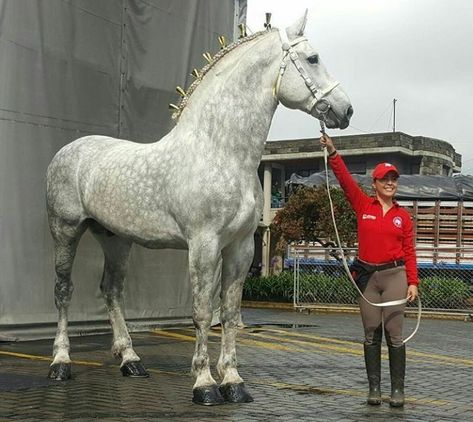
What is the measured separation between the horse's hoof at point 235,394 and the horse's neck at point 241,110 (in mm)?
1646

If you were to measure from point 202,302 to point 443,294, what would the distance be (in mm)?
12726

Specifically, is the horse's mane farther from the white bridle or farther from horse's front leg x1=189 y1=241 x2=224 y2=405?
horse's front leg x1=189 y1=241 x2=224 y2=405

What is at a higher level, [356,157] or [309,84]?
[356,157]

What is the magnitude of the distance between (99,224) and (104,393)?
5.87 feet

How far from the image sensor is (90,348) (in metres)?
8.70

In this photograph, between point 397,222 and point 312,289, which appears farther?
point 312,289

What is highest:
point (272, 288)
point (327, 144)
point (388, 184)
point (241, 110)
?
point (241, 110)

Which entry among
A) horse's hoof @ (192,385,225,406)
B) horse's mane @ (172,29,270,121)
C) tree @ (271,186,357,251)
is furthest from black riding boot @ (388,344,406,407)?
tree @ (271,186,357,251)

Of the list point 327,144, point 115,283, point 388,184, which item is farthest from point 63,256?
point 388,184

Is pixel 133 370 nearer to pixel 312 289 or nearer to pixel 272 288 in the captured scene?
pixel 312 289

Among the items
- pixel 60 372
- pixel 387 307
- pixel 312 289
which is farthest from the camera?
pixel 312 289

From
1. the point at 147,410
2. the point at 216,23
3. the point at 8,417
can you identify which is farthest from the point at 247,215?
the point at 216,23

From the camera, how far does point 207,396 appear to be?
5320 millimetres

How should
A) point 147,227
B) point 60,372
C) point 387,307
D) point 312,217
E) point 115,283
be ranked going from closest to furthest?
point 387,307, point 147,227, point 60,372, point 115,283, point 312,217
